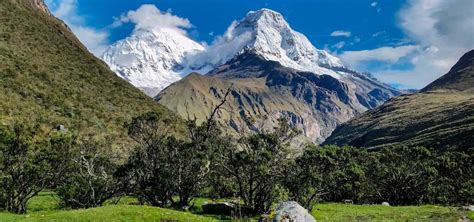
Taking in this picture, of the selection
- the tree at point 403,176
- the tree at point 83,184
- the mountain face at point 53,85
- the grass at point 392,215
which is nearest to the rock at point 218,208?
the grass at point 392,215

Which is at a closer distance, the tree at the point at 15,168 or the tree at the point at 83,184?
the tree at the point at 15,168

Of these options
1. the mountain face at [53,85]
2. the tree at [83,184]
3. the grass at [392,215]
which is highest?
the mountain face at [53,85]

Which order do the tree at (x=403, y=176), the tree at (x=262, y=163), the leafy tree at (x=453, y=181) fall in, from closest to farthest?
the tree at (x=262, y=163), the leafy tree at (x=453, y=181), the tree at (x=403, y=176)

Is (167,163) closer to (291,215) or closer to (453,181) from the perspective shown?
(291,215)

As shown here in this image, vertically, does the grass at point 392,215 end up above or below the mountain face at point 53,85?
below

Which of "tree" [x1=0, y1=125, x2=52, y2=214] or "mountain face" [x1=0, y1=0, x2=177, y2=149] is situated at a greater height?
"mountain face" [x1=0, y1=0, x2=177, y2=149]

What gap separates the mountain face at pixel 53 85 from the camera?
104375 mm

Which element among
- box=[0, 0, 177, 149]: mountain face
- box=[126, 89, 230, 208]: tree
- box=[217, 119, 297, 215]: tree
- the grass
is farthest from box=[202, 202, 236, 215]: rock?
box=[0, 0, 177, 149]: mountain face

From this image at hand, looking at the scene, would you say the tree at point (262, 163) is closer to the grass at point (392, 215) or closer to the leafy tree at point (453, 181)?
the grass at point (392, 215)

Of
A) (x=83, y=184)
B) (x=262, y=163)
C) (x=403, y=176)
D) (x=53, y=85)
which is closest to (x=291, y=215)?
(x=262, y=163)

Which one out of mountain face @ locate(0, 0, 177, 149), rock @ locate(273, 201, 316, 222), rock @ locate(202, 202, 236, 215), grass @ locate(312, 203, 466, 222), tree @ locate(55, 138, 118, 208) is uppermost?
mountain face @ locate(0, 0, 177, 149)

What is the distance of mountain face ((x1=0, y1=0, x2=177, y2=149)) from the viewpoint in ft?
342

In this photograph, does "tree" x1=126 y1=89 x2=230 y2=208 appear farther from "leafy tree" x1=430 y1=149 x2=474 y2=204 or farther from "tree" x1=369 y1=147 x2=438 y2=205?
"leafy tree" x1=430 y1=149 x2=474 y2=204

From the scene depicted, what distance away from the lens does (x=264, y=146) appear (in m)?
44.9
